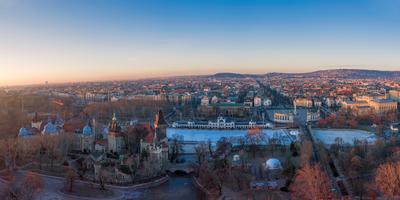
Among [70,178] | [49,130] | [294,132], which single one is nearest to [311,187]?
[70,178]

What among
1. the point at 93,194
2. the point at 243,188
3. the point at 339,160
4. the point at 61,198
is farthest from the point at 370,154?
the point at 61,198

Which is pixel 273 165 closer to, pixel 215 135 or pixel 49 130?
pixel 215 135

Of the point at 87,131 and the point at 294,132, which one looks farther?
the point at 294,132

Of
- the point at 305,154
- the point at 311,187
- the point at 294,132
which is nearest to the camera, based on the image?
the point at 311,187

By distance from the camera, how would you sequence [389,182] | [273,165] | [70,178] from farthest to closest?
1. [273,165]
2. [70,178]
3. [389,182]

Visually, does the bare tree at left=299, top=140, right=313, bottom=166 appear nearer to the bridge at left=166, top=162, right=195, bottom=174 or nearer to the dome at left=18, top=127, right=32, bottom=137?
the bridge at left=166, top=162, right=195, bottom=174

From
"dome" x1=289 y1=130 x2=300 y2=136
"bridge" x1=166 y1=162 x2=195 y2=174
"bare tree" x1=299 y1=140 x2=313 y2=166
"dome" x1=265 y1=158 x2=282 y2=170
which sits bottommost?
"bridge" x1=166 y1=162 x2=195 y2=174

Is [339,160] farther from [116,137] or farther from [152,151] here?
[116,137]

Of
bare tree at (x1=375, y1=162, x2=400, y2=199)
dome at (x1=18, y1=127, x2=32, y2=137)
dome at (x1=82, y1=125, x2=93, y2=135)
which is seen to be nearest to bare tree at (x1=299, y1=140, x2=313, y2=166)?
bare tree at (x1=375, y1=162, x2=400, y2=199)
